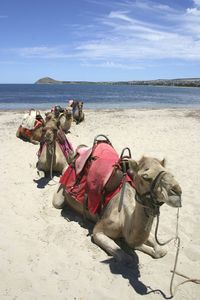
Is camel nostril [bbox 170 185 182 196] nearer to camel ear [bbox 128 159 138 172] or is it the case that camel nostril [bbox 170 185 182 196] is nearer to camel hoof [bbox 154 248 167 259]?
camel ear [bbox 128 159 138 172]

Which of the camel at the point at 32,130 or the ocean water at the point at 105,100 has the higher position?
the camel at the point at 32,130

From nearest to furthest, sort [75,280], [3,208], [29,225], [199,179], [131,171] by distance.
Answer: [131,171] < [75,280] < [29,225] < [3,208] < [199,179]

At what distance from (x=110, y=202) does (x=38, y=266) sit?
133 centimetres

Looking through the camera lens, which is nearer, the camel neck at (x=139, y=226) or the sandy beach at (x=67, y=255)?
the camel neck at (x=139, y=226)

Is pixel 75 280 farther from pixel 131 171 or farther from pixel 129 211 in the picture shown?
pixel 131 171

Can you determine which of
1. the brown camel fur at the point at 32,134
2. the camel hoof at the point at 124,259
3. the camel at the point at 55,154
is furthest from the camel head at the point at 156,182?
the brown camel fur at the point at 32,134

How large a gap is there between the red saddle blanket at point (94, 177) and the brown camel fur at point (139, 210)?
0.70 feet

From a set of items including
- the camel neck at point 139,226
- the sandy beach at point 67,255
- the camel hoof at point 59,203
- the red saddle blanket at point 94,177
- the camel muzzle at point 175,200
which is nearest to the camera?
the camel muzzle at point 175,200

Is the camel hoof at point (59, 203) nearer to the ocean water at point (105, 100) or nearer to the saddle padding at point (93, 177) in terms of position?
the saddle padding at point (93, 177)

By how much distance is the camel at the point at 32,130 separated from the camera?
537 inches

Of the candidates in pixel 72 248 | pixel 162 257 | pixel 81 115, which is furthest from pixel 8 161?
pixel 81 115

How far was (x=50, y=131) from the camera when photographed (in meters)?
8.51

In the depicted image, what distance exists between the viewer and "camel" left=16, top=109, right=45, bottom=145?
13.6 metres

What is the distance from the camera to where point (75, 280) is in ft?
16.0
